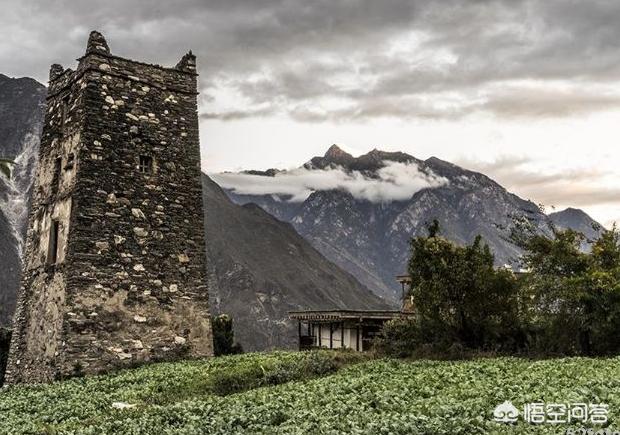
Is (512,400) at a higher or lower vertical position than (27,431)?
higher

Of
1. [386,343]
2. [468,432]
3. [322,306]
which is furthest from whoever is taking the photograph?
[322,306]

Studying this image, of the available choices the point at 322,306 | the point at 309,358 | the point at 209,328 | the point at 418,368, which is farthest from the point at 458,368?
the point at 322,306

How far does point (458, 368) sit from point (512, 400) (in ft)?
21.3

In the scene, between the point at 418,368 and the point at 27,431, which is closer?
the point at 27,431

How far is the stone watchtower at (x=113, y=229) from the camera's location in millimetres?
25156

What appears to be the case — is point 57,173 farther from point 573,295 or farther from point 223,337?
point 573,295

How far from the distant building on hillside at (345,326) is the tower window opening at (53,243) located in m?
19.3

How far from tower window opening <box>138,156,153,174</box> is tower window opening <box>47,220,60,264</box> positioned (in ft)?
13.8

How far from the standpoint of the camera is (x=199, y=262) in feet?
92.6

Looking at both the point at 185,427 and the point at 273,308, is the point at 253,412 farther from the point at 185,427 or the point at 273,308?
the point at 273,308

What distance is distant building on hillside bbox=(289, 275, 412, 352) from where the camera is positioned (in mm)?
42750

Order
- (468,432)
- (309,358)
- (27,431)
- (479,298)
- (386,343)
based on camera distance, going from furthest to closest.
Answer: (386,343)
(479,298)
(309,358)
(27,431)
(468,432)

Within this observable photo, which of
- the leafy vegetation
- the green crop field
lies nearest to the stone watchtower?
the green crop field

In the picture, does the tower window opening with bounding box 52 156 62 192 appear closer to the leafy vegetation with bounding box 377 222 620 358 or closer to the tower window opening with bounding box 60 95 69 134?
the tower window opening with bounding box 60 95 69 134
